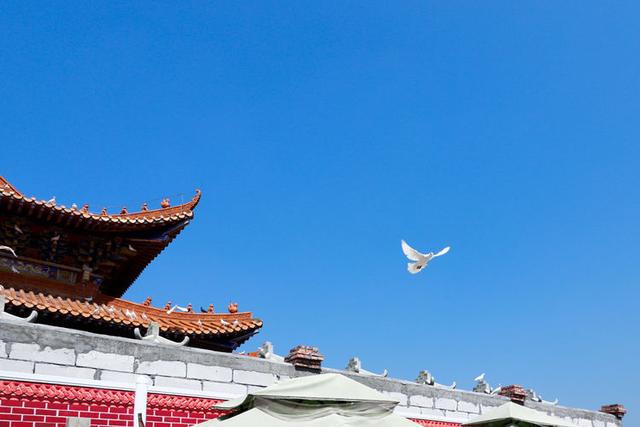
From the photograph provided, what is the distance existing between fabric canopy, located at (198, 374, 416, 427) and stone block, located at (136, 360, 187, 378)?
11.0ft

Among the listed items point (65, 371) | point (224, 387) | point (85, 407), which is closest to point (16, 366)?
point (65, 371)

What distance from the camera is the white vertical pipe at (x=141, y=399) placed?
9039 millimetres

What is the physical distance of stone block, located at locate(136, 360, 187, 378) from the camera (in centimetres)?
954

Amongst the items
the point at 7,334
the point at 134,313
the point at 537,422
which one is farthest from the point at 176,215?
the point at 537,422

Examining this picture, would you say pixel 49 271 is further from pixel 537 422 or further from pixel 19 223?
pixel 537 422

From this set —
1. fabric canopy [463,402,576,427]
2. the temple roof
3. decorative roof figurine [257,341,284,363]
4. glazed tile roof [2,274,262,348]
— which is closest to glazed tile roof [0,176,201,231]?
the temple roof

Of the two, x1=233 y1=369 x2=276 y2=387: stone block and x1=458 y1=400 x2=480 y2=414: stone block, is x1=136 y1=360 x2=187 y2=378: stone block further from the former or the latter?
x1=458 y1=400 x2=480 y2=414: stone block

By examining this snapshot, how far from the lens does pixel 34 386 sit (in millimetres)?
8453

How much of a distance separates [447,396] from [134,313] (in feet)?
20.1

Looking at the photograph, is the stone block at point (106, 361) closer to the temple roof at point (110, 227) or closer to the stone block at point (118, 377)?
the stone block at point (118, 377)

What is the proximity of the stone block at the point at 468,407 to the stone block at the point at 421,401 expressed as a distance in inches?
33.4

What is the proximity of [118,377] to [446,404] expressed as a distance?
6483 mm

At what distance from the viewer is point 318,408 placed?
6.28m

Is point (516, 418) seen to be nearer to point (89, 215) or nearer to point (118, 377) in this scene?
point (118, 377)
